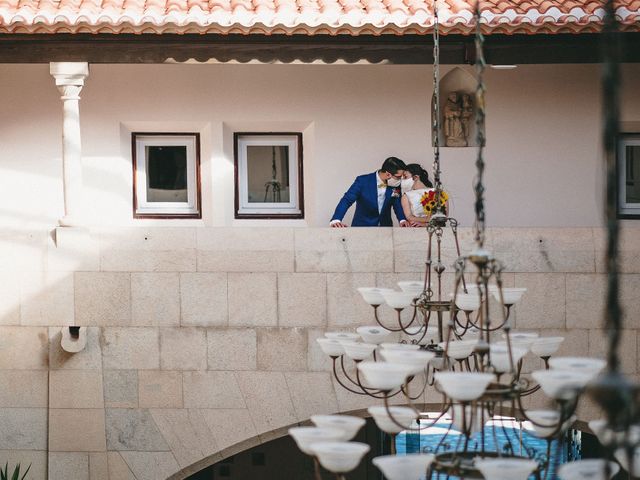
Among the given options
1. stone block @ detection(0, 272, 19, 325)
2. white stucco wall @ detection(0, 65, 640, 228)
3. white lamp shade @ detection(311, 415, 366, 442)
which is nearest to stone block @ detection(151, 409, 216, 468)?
stone block @ detection(0, 272, 19, 325)

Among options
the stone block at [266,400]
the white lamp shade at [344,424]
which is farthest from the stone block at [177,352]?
the white lamp shade at [344,424]

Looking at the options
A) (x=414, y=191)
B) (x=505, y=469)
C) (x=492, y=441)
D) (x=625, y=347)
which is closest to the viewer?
(x=505, y=469)

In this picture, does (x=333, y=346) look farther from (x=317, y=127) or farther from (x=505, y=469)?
(x=317, y=127)

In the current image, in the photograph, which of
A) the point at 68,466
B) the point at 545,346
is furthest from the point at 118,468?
the point at 545,346

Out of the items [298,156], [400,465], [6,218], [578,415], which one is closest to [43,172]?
[6,218]

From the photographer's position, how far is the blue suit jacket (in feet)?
33.7

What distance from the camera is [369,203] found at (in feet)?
33.8

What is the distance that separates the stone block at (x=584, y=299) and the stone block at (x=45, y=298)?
363 cm

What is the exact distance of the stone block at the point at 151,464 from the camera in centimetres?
925

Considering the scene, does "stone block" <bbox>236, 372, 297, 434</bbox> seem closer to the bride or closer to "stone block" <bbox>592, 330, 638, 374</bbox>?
the bride

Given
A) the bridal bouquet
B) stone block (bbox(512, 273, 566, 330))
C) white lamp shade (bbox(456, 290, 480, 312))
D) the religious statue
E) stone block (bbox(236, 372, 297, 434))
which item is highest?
the religious statue

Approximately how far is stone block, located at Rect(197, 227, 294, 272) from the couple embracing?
97cm

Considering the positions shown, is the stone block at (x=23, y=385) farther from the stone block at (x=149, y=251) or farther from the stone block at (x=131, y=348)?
the stone block at (x=149, y=251)

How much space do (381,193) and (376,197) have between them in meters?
0.05
